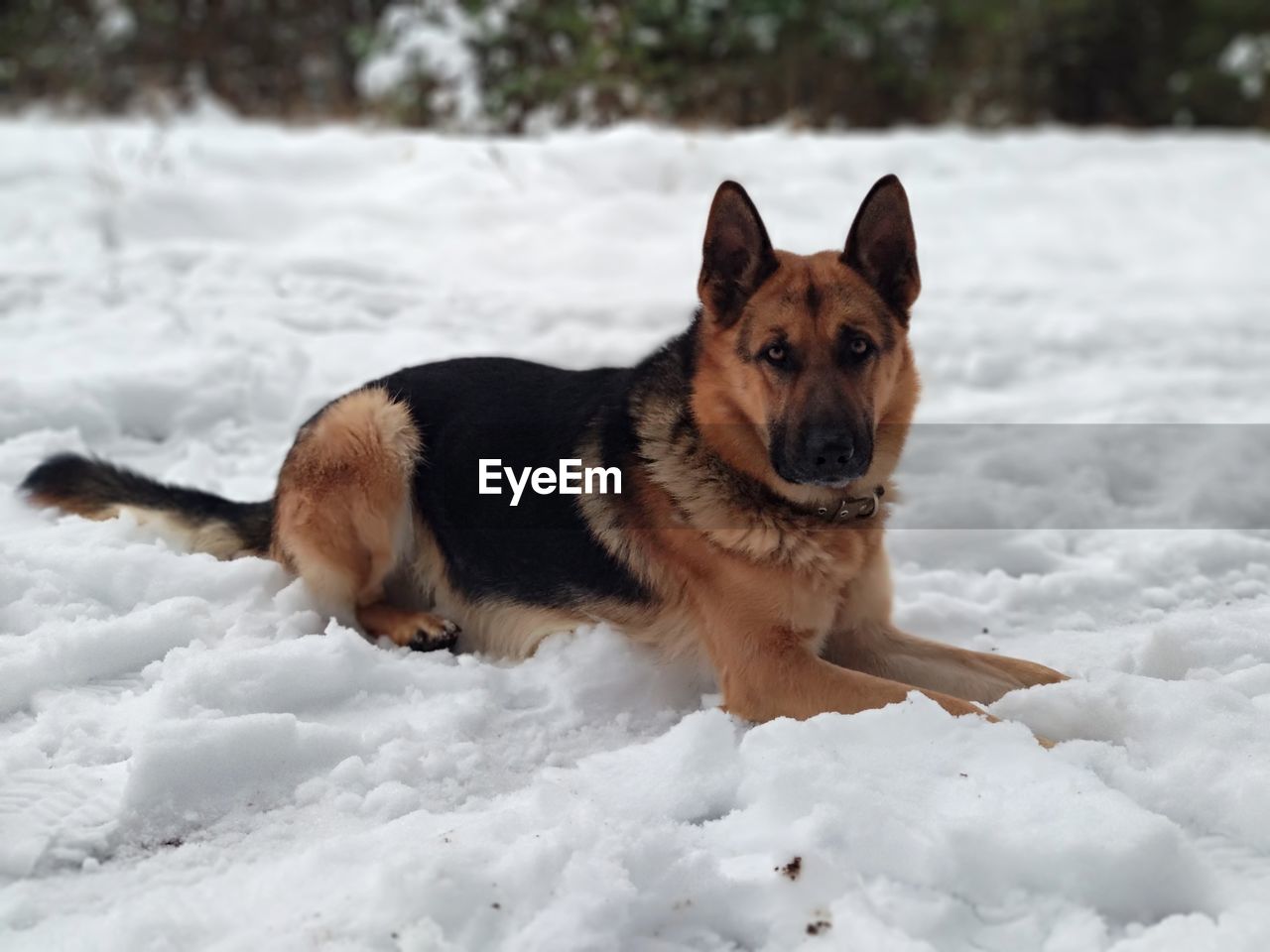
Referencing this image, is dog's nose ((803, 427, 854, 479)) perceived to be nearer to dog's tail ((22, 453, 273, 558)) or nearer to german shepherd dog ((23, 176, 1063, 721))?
german shepherd dog ((23, 176, 1063, 721))

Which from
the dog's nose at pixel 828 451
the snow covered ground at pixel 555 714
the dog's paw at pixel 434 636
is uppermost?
the dog's nose at pixel 828 451

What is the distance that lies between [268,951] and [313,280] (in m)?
5.59

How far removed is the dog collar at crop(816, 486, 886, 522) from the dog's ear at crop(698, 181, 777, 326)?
0.66m

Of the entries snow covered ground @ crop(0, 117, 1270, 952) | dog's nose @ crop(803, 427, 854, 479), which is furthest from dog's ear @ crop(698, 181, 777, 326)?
snow covered ground @ crop(0, 117, 1270, 952)

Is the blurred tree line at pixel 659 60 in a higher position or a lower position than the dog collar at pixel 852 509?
higher

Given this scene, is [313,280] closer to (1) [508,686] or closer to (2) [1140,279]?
(1) [508,686]

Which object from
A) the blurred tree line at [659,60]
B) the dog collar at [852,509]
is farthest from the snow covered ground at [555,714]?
the blurred tree line at [659,60]

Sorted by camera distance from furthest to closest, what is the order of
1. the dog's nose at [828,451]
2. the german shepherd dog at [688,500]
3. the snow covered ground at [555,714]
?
1. the german shepherd dog at [688,500]
2. the dog's nose at [828,451]
3. the snow covered ground at [555,714]

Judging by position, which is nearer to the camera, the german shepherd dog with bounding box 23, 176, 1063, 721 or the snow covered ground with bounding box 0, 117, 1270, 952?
the snow covered ground with bounding box 0, 117, 1270, 952

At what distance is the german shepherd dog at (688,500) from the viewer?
3.26 m

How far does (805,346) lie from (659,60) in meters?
9.50

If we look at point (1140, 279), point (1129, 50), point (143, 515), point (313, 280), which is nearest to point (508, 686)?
point (143, 515)

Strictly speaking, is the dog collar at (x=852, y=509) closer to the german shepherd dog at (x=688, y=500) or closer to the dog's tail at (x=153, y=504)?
the german shepherd dog at (x=688, y=500)

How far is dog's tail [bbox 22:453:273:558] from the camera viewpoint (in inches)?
156
